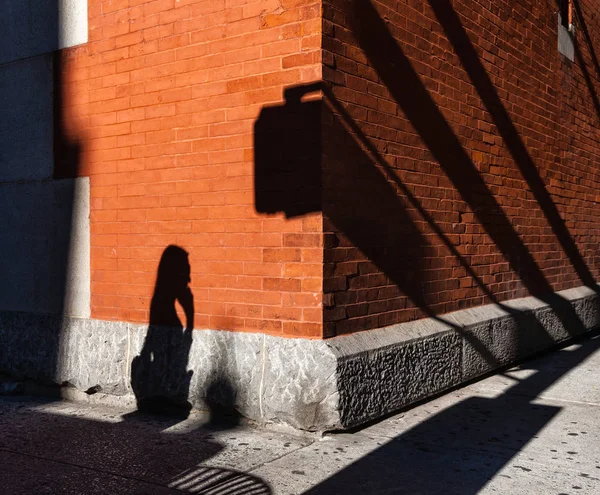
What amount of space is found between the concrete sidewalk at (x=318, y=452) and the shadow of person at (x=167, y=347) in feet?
0.52

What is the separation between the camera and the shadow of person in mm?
5707

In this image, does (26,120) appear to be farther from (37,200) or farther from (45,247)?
(45,247)

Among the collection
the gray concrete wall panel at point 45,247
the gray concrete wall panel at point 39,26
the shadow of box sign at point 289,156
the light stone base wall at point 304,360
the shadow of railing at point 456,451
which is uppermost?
the gray concrete wall panel at point 39,26

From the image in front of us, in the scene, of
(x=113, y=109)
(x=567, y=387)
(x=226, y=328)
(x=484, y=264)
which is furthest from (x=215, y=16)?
(x=567, y=387)

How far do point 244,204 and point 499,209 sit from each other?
3148mm

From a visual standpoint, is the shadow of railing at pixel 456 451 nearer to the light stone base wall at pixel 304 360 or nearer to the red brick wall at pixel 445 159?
the light stone base wall at pixel 304 360

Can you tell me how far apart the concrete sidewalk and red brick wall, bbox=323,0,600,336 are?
830 millimetres

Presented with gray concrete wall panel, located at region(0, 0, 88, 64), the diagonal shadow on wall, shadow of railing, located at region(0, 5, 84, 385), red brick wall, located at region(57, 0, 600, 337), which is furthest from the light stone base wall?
gray concrete wall panel, located at region(0, 0, 88, 64)

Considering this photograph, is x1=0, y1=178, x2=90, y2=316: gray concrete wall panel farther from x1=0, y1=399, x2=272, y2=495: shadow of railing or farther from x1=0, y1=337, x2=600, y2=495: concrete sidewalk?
x1=0, y1=399, x2=272, y2=495: shadow of railing

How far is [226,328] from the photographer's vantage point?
5.51m

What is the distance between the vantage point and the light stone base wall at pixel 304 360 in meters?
5.08

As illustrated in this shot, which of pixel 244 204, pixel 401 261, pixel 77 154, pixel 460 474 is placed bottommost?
pixel 460 474

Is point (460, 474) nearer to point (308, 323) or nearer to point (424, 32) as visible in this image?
point (308, 323)

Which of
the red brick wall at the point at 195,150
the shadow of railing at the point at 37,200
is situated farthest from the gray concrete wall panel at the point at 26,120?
the red brick wall at the point at 195,150
